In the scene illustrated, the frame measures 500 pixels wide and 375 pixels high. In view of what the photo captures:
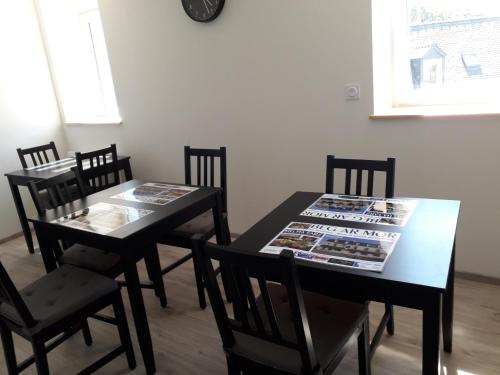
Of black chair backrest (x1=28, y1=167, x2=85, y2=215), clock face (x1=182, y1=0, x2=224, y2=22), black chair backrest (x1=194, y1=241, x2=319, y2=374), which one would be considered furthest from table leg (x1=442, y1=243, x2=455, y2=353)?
clock face (x1=182, y1=0, x2=224, y2=22)

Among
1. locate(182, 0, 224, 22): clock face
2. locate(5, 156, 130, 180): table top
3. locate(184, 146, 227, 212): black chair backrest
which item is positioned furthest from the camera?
locate(5, 156, 130, 180): table top

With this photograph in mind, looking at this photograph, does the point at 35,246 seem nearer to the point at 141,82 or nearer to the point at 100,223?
the point at 141,82

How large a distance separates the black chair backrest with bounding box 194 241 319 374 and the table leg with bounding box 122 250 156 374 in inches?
25.9

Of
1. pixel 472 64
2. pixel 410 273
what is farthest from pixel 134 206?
pixel 472 64

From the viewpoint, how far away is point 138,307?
186 cm

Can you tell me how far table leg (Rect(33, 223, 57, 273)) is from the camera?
2.07 meters

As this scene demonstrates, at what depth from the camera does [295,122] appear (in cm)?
273

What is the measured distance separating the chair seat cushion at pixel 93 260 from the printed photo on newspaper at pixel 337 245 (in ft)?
3.45

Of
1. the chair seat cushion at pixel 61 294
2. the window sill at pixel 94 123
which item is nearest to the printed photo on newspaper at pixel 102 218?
the chair seat cushion at pixel 61 294

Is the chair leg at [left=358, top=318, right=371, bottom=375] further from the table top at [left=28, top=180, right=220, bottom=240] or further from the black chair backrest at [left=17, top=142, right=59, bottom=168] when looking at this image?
the black chair backrest at [left=17, top=142, right=59, bottom=168]

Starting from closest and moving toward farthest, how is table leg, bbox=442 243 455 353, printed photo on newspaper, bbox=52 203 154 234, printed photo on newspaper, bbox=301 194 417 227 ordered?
printed photo on newspaper, bbox=301 194 417 227 → table leg, bbox=442 243 455 353 → printed photo on newspaper, bbox=52 203 154 234

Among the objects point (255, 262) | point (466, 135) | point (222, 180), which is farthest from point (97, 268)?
point (466, 135)

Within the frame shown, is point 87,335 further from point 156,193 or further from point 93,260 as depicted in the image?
point 156,193

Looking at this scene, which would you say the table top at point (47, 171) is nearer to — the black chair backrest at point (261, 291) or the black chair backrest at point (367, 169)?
the black chair backrest at point (367, 169)
